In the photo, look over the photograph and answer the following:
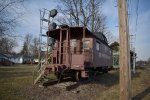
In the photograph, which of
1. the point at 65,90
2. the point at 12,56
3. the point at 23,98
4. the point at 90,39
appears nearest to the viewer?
the point at 23,98

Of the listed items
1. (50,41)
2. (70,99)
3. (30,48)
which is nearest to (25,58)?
(30,48)

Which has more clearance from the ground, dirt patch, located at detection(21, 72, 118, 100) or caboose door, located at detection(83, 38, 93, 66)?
caboose door, located at detection(83, 38, 93, 66)

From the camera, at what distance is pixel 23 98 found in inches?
464

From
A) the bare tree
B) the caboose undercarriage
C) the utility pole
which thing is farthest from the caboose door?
the bare tree

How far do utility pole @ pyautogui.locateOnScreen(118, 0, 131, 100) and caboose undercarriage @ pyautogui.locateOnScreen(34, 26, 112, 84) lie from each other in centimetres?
608

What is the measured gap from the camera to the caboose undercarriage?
1609 cm

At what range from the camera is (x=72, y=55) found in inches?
656

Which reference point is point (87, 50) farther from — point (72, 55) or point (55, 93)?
point (55, 93)

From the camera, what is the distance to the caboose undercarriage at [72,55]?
1609 cm

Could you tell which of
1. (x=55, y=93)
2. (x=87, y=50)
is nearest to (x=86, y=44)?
(x=87, y=50)

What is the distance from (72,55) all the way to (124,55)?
702 cm

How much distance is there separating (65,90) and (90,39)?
5.39 metres

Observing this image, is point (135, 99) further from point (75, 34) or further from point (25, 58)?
point (25, 58)

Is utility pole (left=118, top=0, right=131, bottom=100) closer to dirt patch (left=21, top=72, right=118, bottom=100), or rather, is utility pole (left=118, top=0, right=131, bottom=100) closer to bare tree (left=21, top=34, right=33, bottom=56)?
dirt patch (left=21, top=72, right=118, bottom=100)
